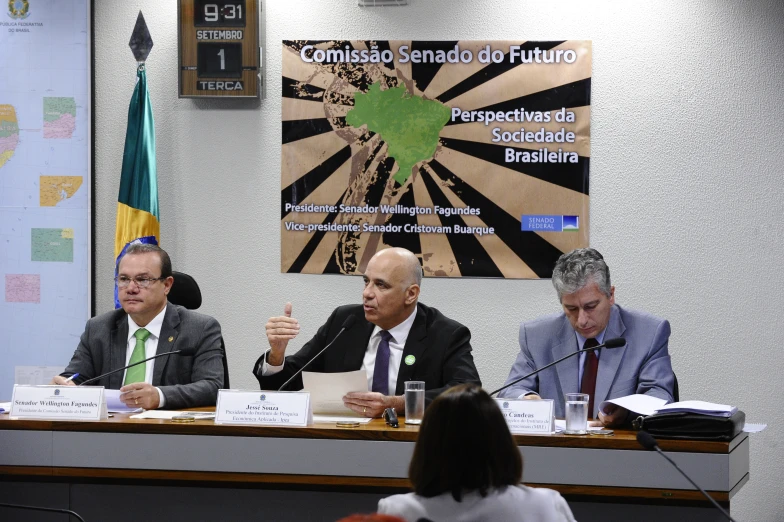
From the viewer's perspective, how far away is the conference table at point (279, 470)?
8.18 feet

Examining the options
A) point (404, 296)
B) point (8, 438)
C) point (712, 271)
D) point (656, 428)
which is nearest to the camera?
point (656, 428)

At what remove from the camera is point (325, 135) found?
15.2 ft

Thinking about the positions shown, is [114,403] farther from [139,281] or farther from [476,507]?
[476,507]

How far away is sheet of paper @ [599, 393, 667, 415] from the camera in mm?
2691

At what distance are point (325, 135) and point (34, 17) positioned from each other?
1615 mm

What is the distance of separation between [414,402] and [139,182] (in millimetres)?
2312

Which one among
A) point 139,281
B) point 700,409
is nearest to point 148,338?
point 139,281

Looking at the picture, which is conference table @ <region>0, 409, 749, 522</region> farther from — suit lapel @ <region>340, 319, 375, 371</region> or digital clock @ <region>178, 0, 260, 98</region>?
digital clock @ <region>178, 0, 260, 98</region>

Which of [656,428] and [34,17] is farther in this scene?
[34,17]

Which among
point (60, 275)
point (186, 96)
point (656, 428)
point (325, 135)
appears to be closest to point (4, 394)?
point (60, 275)

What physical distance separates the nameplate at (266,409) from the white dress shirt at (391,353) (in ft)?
2.09

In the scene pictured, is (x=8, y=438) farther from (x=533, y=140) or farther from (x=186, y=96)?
(x=533, y=140)

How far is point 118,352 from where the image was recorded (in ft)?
11.5

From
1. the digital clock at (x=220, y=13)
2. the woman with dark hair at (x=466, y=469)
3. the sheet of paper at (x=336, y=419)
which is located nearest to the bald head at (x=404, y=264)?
the sheet of paper at (x=336, y=419)
